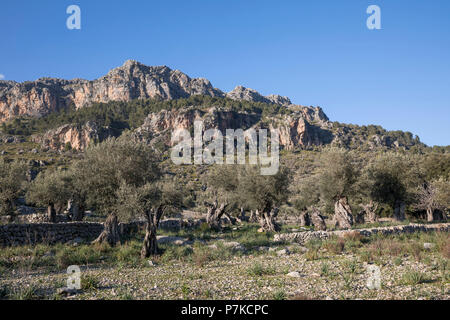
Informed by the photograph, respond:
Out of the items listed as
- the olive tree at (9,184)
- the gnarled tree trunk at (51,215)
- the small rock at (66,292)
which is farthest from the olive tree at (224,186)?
the small rock at (66,292)

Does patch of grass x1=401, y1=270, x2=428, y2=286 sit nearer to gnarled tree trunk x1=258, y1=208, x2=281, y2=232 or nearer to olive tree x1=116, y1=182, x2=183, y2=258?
olive tree x1=116, y1=182, x2=183, y2=258

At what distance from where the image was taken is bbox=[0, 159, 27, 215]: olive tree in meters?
23.2

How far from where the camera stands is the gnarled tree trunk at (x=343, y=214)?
84.1ft

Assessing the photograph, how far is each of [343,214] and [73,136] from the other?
109900mm

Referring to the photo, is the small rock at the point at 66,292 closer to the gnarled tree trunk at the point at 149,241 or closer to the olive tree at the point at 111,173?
the gnarled tree trunk at the point at 149,241

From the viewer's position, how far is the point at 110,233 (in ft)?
58.2

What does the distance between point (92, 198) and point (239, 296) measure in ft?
44.8

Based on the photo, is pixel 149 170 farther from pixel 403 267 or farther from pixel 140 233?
pixel 403 267

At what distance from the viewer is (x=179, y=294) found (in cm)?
769

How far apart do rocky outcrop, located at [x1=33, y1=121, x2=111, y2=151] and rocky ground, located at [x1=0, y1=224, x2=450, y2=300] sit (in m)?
101

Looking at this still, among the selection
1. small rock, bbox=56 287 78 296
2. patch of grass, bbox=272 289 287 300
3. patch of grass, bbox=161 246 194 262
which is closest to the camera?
patch of grass, bbox=272 289 287 300

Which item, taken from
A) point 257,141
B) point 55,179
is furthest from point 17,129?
point 55,179

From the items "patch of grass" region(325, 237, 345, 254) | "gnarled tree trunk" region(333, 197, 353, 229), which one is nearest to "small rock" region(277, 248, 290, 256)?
"patch of grass" region(325, 237, 345, 254)

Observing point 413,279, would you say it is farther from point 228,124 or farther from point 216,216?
point 228,124
